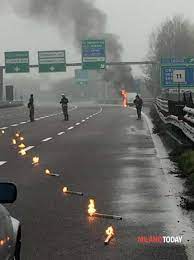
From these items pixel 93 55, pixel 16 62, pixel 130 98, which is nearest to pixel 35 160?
pixel 93 55

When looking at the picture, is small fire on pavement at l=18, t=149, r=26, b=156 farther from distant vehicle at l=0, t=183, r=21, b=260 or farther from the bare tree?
the bare tree

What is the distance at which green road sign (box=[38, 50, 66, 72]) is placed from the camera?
69812 millimetres

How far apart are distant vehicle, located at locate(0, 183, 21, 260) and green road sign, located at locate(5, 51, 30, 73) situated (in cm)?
6689

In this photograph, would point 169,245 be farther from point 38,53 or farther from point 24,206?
point 38,53

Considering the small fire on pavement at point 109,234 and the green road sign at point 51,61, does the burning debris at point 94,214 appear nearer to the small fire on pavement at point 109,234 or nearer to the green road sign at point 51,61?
the small fire on pavement at point 109,234

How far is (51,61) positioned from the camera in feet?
231

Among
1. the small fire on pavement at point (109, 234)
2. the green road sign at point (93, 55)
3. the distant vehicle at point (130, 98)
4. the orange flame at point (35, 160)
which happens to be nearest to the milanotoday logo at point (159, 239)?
the small fire on pavement at point (109, 234)

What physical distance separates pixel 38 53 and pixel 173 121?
51231mm

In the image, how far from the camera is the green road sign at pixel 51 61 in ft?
229

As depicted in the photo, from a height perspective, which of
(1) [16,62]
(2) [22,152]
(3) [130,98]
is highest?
(1) [16,62]

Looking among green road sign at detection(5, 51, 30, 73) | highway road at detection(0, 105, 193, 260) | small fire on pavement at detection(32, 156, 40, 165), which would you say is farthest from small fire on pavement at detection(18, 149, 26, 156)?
green road sign at detection(5, 51, 30, 73)

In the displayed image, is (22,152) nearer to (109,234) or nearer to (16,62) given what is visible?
(109,234)

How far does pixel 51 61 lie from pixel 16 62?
4.02 meters

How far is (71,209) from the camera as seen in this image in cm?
826
